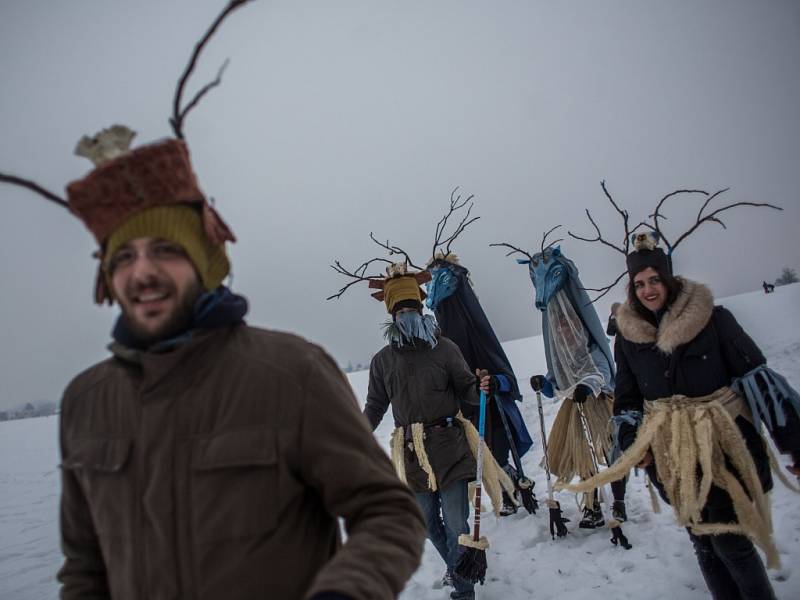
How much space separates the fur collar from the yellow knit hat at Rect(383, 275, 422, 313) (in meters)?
1.86

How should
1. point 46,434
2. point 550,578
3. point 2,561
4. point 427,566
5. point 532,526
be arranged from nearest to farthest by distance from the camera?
point 550,578
point 427,566
point 532,526
point 2,561
point 46,434

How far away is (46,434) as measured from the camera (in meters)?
19.5

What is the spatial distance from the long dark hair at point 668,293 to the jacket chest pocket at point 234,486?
255 centimetres

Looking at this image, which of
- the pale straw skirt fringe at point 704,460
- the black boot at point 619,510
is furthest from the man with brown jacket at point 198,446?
the black boot at point 619,510

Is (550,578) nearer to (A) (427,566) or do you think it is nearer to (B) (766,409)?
(A) (427,566)

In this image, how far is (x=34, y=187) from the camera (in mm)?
1365

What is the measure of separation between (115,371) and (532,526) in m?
4.49

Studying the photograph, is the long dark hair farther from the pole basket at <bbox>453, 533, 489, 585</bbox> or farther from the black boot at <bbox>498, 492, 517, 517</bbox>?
the black boot at <bbox>498, 492, 517, 517</bbox>

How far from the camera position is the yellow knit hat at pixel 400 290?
4191 mm

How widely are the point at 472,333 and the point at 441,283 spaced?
2.19ft

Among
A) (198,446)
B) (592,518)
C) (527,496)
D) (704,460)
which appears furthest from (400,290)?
(198,446)

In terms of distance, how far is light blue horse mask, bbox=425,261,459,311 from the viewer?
5398mm

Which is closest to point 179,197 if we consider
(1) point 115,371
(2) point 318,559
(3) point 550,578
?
(1) point 115,371

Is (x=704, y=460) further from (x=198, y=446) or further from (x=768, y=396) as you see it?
(x=198, y=446)
